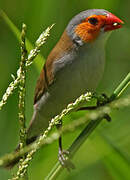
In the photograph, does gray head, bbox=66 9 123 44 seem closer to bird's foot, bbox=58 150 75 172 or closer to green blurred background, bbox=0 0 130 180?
green blurred background, bbox=0 0 130 180

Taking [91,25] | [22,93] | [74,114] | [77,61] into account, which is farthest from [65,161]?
[91,25]

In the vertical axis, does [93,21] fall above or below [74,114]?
above

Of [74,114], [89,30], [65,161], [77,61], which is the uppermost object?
[89,30]

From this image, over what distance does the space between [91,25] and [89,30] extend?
0.10 feet

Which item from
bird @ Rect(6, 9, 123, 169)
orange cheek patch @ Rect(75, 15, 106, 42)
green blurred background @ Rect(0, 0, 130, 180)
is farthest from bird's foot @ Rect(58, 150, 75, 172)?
orange cheek patch @ Rect(75, 15, 106, 42)

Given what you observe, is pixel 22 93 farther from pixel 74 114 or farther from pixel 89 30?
pixel 89 30

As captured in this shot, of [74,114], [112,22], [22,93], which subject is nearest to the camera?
[22,93]

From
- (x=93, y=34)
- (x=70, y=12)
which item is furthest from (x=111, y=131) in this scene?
(x=70, y=12)

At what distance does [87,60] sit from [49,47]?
0.83 meters

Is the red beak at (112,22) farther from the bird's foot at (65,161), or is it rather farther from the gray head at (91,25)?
the bird's foot at (65,161)

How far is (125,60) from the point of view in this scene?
10.6ft

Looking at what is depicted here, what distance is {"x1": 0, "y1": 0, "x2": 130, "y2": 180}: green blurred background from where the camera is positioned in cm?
183

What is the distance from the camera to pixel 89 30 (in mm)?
2242

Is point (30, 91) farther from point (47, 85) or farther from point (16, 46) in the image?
point (16, 46)
